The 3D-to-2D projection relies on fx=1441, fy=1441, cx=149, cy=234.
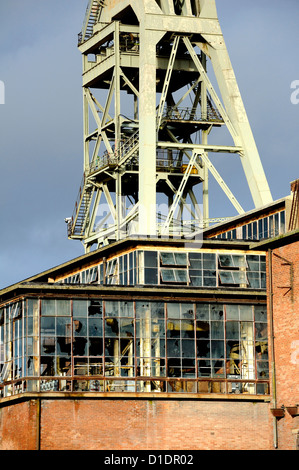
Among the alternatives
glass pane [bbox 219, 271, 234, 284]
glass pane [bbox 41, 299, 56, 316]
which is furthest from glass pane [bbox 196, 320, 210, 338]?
glass pane [bbox 41, 299, 56, 316]

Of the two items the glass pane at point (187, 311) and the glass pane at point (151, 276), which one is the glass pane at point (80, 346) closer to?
the glass pane at point (187, 311)

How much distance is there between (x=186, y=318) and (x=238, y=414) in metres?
5.86

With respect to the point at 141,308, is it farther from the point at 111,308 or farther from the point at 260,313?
the point at 260,313

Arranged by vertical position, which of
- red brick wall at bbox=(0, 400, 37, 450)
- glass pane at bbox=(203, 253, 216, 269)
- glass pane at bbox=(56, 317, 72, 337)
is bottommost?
red brick wall at bbox=(0, 400, 37, 450)

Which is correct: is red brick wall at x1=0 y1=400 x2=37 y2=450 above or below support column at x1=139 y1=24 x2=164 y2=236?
below

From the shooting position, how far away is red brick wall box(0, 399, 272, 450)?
72312 millimetres

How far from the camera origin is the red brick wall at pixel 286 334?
2820 inches

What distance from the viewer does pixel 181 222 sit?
9881 centimetres

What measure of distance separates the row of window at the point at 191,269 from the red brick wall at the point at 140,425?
8.57 m

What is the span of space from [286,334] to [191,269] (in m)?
10.3

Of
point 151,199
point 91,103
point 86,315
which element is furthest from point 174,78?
point 86,315

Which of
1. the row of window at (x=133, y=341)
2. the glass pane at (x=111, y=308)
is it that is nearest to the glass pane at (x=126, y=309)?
the row of window at (x=133, y=341)

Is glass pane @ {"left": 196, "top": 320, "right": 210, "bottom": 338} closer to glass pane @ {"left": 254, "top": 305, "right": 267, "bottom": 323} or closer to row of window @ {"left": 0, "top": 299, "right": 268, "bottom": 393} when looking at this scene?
row of window @ {"left": 0, "top": 299, "right": 268, "bottom": 393}

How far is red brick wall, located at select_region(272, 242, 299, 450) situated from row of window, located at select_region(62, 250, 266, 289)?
321 inches
